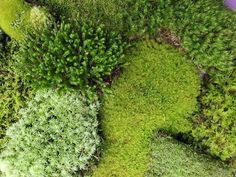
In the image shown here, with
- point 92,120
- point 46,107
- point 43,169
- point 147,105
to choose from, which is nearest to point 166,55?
point 147,105

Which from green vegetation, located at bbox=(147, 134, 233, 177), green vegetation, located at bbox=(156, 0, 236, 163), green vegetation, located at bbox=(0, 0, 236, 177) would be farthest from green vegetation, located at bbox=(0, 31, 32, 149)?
green vegetation, located at bbox=(156, 0, 236, 163)

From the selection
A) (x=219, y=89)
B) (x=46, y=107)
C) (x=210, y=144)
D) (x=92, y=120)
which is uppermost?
(x=46, y=107)

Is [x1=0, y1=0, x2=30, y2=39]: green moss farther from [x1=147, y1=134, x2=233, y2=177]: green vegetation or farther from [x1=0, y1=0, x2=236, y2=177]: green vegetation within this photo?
[x1=147, y1=134, x2=233, y2=177]: green vegetation

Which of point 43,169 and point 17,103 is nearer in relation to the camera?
point 43,169

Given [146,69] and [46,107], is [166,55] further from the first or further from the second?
[46,107]

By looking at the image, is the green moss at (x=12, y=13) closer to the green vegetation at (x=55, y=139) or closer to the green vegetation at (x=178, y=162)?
the green vegetation at (x=55, y=139)

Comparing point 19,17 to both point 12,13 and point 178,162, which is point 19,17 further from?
point 178,162

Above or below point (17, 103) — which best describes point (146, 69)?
below
